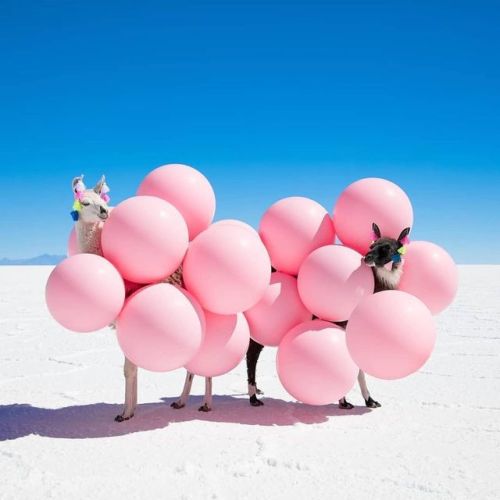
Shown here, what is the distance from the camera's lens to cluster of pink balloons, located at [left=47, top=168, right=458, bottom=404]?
4.71 metres

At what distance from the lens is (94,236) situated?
5.27 m

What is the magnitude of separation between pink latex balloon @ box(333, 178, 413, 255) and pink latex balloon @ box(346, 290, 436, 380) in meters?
1.07

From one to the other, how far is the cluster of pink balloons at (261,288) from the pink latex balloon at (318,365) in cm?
1

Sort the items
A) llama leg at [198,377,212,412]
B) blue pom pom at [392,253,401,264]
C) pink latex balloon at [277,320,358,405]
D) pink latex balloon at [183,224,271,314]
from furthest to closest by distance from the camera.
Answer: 1. llama leg at [198,377,212,412]
2. blue pom pom at [392,253,401,264]
3. pink latex balloon at [277,320,358,405]
4. pink latex balloon at [183,224,271,314]

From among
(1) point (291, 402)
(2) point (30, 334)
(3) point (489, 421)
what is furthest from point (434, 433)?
(2) point (30, 334)

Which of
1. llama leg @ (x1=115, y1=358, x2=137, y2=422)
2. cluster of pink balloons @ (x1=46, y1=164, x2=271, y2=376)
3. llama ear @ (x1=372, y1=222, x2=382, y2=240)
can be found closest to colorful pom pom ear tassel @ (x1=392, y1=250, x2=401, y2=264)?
llama ear @ (x1=372, y1=222, x2=382, y2=240)

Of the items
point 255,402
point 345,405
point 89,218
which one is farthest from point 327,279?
point 89,218

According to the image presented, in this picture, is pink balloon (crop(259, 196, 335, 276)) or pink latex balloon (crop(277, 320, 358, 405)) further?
→ pink balloon (crop(259, 196, 335, 276))

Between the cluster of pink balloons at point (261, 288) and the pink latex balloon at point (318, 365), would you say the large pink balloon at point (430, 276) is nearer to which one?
the cluster of pink balloons at point (261, 288)

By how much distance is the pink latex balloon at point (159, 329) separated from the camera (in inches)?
185

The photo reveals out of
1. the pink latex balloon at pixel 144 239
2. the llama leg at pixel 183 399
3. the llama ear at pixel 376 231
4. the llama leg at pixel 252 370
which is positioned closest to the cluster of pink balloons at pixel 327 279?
the llama ear at pixel 376 231

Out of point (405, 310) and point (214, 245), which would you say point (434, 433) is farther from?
point (214, 245)

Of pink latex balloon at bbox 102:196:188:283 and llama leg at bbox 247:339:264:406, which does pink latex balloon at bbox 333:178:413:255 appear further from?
pink latex balloon at bbox 102:196:188:283

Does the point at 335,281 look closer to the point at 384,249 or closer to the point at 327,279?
the point at 327,279
